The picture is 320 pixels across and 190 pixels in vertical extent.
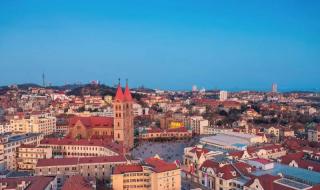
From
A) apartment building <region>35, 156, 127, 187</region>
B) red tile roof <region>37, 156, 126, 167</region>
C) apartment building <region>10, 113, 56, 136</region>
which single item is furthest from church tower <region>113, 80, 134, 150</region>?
apartment building <region>10, 113, 56, 136</region>

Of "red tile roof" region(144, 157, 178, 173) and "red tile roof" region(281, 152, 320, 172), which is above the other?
"red tile roof" region(144, 157, 178, 173)

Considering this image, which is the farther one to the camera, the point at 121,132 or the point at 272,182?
the point at 121,132

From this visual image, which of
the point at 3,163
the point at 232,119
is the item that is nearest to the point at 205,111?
the point at 232,119

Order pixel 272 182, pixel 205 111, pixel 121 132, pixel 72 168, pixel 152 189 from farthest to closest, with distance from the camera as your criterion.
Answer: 1. pixel 205 111
2. pixel 121 132
3. pixel 72 168
4. pixel 152 189
5. pixel 272 182

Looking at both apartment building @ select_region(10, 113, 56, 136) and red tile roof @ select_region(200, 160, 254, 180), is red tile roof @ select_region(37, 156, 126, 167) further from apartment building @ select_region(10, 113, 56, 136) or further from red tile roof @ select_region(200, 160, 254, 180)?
apartment building @ select_region(10, 113, 56, 136)

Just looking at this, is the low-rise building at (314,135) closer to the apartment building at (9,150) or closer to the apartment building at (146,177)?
the apartment building at (146,177)

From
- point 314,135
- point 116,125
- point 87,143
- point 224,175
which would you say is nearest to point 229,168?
point 224,175

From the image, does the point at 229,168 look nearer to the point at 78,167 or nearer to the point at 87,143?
the point at 78,167

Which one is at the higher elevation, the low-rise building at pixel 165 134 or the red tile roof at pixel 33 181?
the red tile roof at pixel 33 181

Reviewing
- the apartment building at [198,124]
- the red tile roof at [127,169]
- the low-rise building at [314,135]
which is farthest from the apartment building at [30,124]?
the low-rise building at [314,135]

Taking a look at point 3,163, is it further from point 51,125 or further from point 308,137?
point 308,137

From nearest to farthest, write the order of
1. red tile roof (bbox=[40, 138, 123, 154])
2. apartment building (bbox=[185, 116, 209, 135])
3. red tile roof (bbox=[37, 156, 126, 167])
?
1. red tile roof (bbox=[37, 156, 126, 167])
2. red tile roof (bbox=[40, 138, 123, 154])
3. apartment building (bbox=[185, 116, 209, 135])
